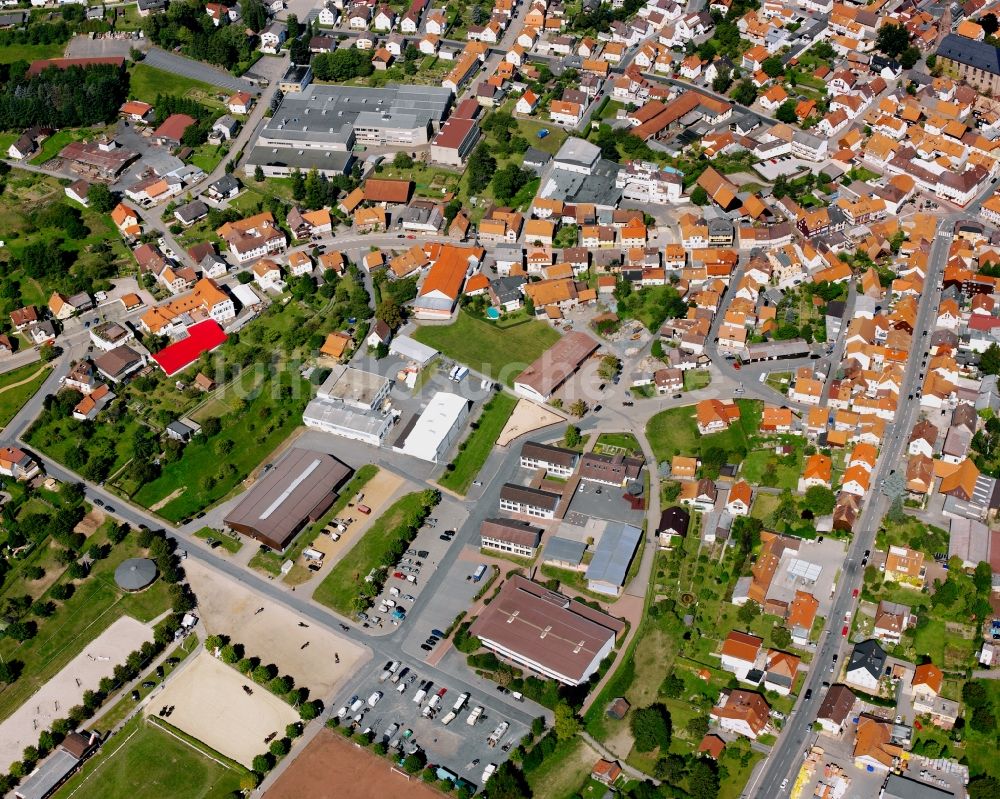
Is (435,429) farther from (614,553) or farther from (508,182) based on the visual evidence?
(508,182)

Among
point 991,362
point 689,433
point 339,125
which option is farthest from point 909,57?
point 339,125

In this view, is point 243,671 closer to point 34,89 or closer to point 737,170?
point 737,170

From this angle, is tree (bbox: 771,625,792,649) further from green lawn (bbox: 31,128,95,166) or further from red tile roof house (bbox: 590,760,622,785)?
green lawn (bbox: 31,128,95,166)

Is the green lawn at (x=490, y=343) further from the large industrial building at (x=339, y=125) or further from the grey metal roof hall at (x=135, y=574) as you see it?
the grey metal roof hall at (x=135, y=574)

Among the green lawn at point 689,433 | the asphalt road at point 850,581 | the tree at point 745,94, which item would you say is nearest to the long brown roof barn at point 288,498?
the green lawn at point 689,433

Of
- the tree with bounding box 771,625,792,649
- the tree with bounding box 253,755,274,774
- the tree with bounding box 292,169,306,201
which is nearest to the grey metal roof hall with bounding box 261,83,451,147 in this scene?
the tree with bounding box 292,169,306,201

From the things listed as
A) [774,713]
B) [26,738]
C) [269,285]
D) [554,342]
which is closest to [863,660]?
[774,713]
